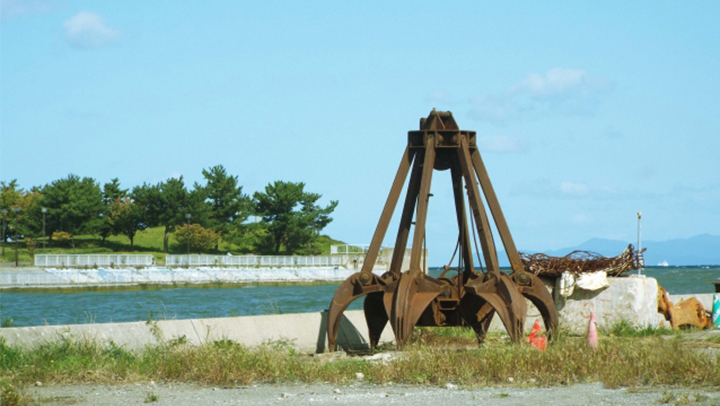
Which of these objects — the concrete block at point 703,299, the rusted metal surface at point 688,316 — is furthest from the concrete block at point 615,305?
the concrete block at point 703,299

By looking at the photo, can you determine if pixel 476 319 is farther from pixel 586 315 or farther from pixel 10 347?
pixel 10 347

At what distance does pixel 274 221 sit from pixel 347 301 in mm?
95258

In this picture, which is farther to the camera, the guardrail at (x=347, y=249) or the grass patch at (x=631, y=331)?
the guardrail at (x=347, y=249)

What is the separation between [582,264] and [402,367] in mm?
6717

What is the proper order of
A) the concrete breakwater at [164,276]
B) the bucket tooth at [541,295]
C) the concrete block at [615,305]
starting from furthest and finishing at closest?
the concrete breakwater at [164,276], the concrete block at [615,305], the bucket tooth at [541,295]

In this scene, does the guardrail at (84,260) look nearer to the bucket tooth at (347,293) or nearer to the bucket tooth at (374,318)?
the bucket tooth at (374,318)

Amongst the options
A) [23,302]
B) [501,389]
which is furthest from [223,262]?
[501,389]

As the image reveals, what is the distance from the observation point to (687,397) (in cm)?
773

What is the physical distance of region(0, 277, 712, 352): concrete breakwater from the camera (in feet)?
34.1

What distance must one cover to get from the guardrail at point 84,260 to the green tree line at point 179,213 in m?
18.2

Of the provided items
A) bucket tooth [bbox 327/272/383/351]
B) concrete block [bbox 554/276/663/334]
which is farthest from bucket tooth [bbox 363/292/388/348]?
concrete block [bbox 554/276/663/334]

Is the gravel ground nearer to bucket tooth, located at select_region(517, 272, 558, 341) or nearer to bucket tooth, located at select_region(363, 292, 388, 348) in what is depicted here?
bucket tooth, located at select_region(517, 272, 558, 341)

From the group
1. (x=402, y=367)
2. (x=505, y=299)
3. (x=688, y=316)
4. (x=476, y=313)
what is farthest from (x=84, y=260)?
(x=402, y=367)

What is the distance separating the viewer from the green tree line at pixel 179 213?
96688mm
